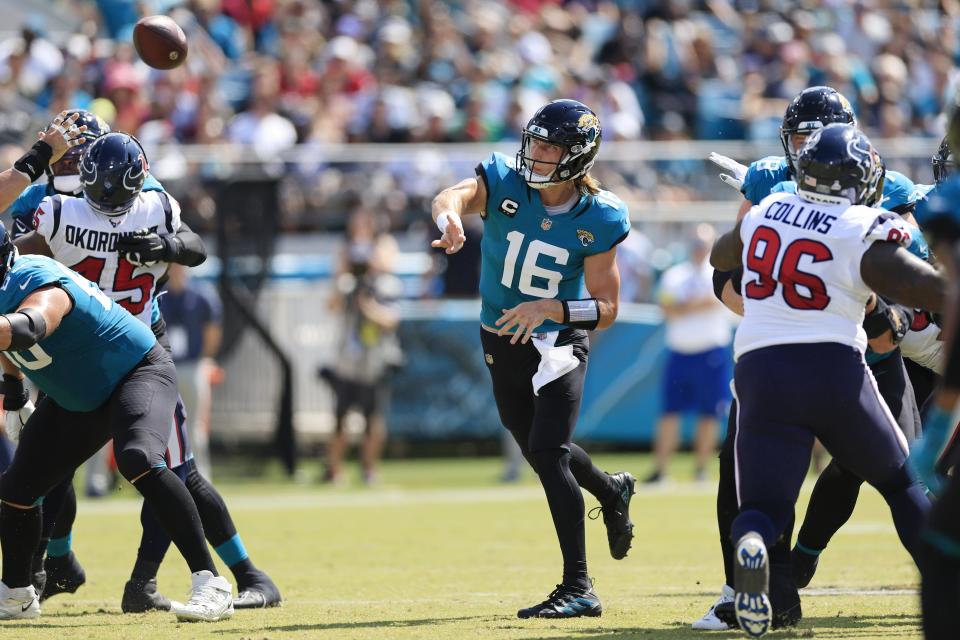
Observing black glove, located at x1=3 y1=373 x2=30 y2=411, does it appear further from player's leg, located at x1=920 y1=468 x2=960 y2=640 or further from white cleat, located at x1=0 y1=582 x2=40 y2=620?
player's leg, located at x1=920 y1=468 x2=960 y2=640

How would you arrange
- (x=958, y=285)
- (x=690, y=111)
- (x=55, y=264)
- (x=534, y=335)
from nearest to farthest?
1. (x=958, y=285)
2. (x=55, y=264)
3. (x=534, y=335)
4. (x=690, y=111)

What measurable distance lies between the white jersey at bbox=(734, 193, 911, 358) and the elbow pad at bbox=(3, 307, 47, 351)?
266cm

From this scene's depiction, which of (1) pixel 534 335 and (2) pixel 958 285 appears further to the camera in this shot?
(1) pixel 534 335

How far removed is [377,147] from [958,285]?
12.1 meters

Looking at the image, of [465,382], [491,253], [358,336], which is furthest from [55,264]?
[465,382]

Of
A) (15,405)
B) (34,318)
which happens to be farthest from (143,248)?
(34,318)

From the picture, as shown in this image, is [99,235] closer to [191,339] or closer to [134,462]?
[134,462]

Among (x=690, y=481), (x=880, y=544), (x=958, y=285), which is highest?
(x=958, y=285)

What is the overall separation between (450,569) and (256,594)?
67.1 inches

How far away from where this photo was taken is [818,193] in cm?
533

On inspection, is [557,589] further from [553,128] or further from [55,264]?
[55,264]

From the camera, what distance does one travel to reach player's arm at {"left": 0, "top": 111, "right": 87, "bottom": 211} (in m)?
6.83

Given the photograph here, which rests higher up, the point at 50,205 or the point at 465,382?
the point at 50,205

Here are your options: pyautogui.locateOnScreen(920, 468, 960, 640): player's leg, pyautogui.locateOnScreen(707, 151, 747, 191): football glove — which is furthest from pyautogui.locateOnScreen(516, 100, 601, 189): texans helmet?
pyautogui.locateOnScreen(920, 468, 960, 640): player's leg
